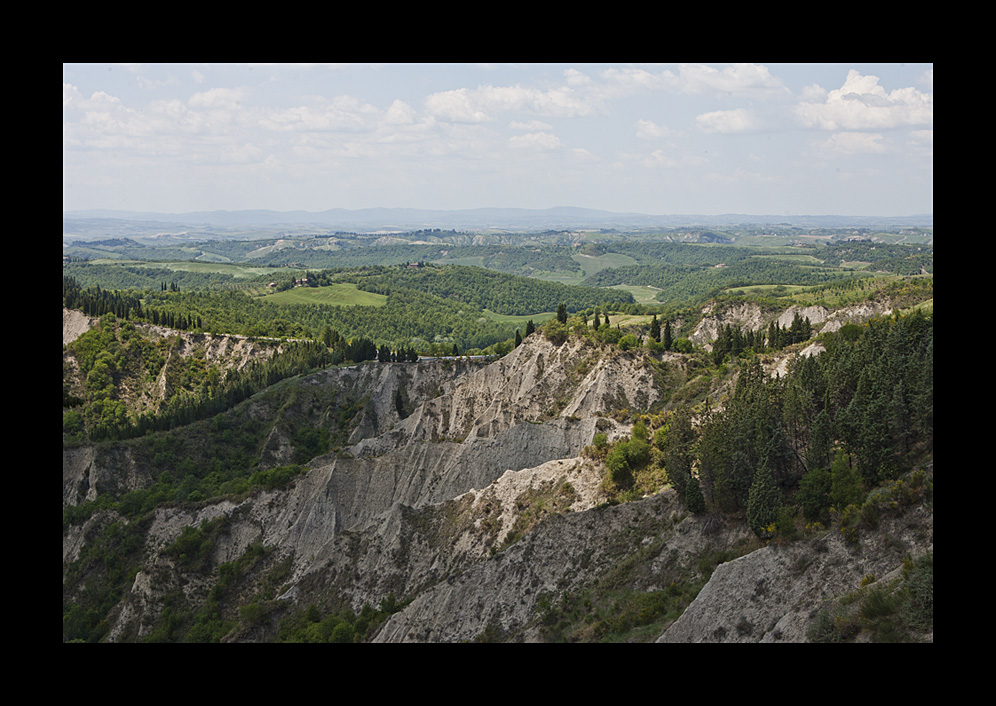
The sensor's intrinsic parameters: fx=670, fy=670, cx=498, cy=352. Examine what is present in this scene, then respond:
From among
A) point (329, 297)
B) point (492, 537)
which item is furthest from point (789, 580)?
point (329, 297)

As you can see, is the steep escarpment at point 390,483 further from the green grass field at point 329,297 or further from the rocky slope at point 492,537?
the green grass field at point 329,297

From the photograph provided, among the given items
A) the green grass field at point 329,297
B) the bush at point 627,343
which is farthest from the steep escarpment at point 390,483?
the green grass field at point 329,297

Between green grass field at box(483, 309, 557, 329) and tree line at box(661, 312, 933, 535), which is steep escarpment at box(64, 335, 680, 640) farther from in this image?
green grass field at box(483, 309, 557, 329)

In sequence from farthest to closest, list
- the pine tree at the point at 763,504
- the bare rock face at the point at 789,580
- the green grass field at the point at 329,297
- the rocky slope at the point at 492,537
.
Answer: the green grass field at the point at 329,297 → the pine tree at the point at 763,504 → the rocky slope at the point at 492,537 → the bare rock face at the point at 789,580

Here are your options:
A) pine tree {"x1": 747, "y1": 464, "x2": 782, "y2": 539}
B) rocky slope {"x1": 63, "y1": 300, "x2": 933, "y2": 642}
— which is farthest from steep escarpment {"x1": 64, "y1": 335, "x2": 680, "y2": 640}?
pine tree {"x1": 747, "y1": 464, "x2": 782, "y2": 539}

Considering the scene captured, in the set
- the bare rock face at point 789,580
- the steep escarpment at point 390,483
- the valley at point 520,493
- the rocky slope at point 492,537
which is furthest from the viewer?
the steep escarpment at point 390,483
